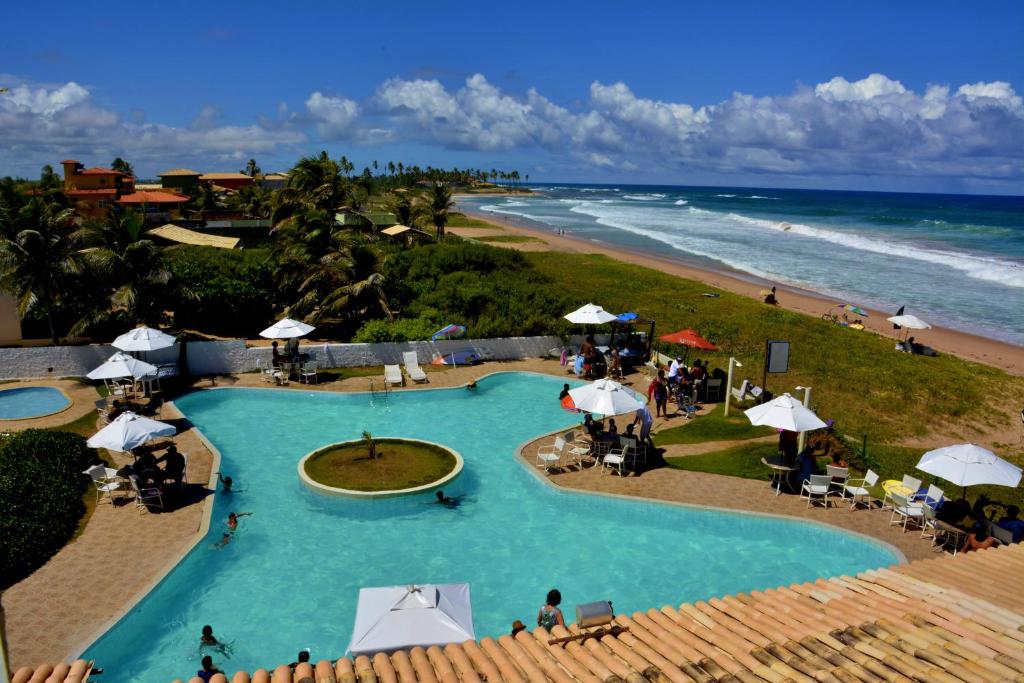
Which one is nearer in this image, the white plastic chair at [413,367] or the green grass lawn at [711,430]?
the green grass lawn at [711,430]

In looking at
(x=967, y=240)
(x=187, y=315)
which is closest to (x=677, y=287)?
(x=187, y=315)

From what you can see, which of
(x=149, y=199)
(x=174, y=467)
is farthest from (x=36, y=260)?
(x=149, y=199)

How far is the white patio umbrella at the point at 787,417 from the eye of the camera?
1488cm

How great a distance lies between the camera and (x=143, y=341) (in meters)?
19.5

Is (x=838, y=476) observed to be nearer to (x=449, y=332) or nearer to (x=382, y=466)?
(x=382, y=466)

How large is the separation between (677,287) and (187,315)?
27.7 meters

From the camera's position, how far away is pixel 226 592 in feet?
38.8

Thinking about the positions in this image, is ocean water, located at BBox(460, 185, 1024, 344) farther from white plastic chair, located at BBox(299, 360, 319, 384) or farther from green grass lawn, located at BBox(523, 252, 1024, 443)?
white plastic chair, located at BBox(299, 360, 319, 384)

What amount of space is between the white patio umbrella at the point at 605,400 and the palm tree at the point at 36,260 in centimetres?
1700

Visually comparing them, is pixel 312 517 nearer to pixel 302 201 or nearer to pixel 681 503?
pixel 681 503

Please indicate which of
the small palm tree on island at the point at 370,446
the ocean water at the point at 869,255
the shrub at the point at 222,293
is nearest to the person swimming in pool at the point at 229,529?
the small palm tree on island at the point at 370,446

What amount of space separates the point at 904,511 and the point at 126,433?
1611 cm

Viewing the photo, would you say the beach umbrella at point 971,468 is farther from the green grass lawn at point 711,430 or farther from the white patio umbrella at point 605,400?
the white patio umbrella at point 605,400

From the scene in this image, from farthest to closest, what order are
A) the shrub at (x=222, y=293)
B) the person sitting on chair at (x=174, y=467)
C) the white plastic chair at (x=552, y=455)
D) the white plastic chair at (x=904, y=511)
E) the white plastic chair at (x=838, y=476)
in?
1. the shrub at (x=222, y=293)
2. the white plastic chair at (x=552, y=455)
3. the white plastic chair at (x=838, y=476)
4. the person sitting on chair at (x=174, y=467)
5. the white plastic chair at (x=904, y=511)
